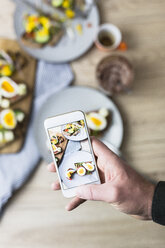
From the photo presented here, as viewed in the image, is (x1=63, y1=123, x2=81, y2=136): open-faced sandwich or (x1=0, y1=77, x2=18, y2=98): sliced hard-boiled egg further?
(x1=0, y1=77, x2=18, y2=98): sliced hard-boiled egg

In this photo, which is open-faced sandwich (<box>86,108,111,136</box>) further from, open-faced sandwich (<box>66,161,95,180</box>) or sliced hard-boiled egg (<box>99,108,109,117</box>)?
open-faced sandwich (<box>66,161,95,180</box>)

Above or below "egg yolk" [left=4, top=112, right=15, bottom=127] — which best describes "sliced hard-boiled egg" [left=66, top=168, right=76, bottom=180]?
below

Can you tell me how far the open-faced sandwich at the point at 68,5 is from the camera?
1.21 meters

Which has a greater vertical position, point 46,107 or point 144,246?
point 46,107

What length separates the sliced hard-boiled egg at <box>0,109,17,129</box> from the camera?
1146 mm

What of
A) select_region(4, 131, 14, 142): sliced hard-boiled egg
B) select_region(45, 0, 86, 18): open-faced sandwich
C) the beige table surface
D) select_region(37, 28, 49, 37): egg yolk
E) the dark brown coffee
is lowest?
the beige table surface

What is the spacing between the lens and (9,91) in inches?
46.1

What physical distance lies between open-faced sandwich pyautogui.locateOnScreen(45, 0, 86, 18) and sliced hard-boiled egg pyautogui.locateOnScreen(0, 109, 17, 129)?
20.6 inches

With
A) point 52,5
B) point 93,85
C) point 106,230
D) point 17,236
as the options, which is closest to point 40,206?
point 17,236

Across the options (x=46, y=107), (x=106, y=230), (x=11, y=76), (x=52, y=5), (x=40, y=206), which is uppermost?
(x=52, y=5)

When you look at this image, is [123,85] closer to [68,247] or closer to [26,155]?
[26,155]

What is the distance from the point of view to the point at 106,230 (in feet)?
3.90

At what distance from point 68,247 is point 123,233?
0.26 m

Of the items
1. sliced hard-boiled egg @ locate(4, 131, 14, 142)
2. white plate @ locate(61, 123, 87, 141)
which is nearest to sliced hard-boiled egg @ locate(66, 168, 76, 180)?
white plate @ locate(61, 123, 87, 141)
